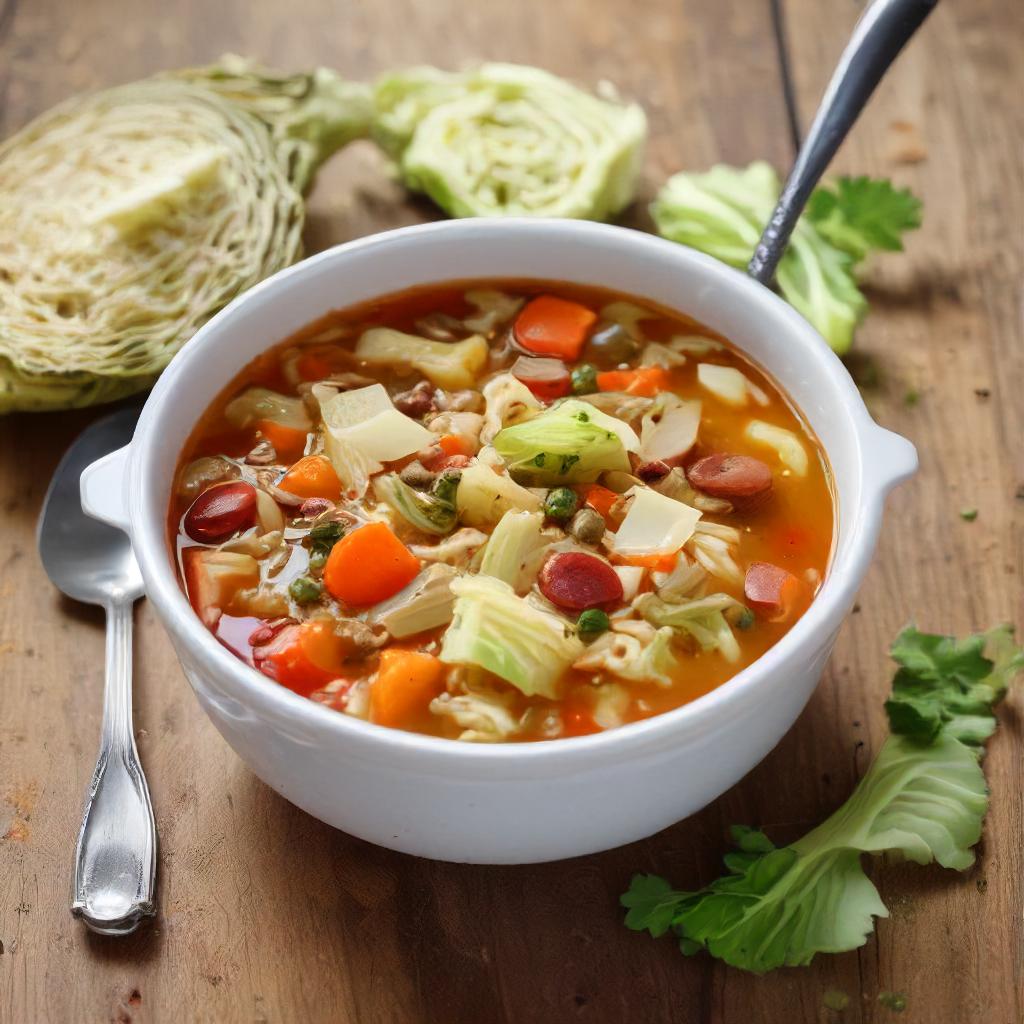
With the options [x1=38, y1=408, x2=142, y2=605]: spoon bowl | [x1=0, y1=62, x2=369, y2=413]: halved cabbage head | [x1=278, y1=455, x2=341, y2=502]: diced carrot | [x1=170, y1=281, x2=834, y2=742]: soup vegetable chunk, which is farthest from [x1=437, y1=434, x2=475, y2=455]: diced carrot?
[x1=0, y1=62, x2=369, y2=413]: halved cabbage head

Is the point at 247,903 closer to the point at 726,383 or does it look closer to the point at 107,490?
the point at 107,490

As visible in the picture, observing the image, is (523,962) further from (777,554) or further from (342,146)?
(342,146)

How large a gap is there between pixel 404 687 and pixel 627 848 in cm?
63

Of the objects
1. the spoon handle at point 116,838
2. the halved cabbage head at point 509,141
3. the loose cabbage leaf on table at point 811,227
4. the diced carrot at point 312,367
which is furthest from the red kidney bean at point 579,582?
the halved cabbage head at point 509,141

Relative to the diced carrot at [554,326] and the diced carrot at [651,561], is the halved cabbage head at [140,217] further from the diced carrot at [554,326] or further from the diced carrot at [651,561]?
the diced carrot at [651,561]

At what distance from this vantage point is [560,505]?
9.00 ft

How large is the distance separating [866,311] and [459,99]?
4.79 ft

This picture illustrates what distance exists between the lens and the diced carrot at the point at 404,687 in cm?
247

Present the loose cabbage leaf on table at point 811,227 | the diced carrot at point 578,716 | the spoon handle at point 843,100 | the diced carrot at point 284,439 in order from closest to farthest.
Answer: the diced carrot at point 578,716
the diced carrot at point 284,439
the spoon handle at point 843,100
the loose cabbage leaf on table at point 811,227

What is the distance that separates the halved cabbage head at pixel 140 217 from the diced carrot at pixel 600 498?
51.9 inches

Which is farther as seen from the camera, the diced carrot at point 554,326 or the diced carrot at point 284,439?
the diced carrot at point 554,326

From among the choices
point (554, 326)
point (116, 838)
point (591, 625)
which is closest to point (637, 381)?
point (554, 326)

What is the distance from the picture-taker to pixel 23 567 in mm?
3287

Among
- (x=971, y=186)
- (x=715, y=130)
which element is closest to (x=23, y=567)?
(x=715, y=130)
